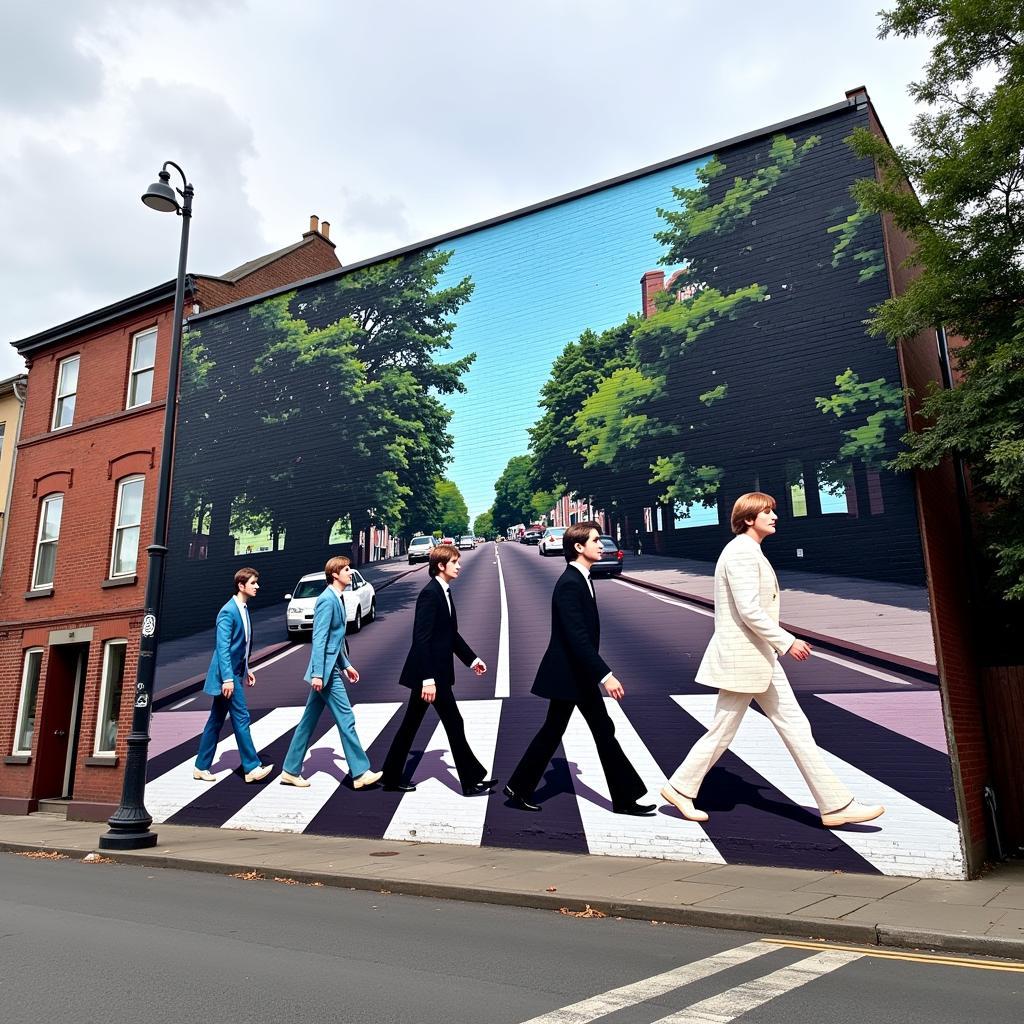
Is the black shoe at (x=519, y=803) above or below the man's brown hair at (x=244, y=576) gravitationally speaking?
below

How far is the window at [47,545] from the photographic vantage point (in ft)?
58.1

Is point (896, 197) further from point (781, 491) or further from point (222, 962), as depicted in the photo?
point (222, 962)

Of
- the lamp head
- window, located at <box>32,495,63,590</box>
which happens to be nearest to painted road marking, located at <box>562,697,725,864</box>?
the lamp head

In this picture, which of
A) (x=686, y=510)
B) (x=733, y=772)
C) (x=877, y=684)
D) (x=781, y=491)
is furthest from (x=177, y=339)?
(x=877, y=684)

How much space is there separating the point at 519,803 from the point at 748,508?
4.32 m

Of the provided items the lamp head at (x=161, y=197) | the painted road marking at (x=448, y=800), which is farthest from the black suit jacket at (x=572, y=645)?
the lamp head at (x=161, y=197)

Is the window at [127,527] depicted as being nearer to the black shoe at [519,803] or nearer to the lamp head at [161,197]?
the lamp head at [161,197]

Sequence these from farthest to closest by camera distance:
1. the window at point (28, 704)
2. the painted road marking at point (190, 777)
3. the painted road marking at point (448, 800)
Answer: the window at point (28, 704) → the painted road marking at point (190, 777) → the painted road marking at point (448, 800)

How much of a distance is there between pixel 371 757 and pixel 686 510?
17.3 ft

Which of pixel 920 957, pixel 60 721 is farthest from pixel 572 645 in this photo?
pixel 60 721

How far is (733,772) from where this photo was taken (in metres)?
8.91

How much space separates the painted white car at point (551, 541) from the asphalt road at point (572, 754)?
14cm

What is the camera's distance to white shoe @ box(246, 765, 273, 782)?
12273 millimetres

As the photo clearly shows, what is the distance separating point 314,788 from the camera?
1170 cm
